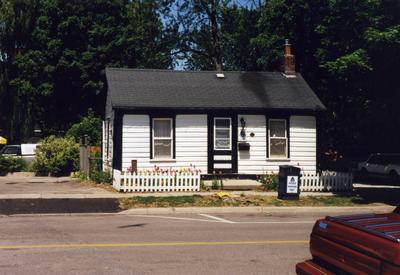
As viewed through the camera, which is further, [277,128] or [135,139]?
[277,128]

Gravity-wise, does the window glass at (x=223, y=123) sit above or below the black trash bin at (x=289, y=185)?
above

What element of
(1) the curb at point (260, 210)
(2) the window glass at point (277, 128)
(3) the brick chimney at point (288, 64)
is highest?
(3) the brick chimney at point (288, 64)

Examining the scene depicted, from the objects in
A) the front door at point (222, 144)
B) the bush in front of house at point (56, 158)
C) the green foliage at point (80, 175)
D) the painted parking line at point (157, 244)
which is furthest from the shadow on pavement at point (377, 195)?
the bush in front of house at point (56, 158)

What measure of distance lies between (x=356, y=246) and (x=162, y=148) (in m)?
17.2

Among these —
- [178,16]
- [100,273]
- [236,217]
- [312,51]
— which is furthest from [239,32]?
[100,273]

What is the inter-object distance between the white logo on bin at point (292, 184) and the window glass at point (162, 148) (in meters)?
6.08

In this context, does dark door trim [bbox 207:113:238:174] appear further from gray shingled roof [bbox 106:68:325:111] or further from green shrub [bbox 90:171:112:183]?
green shrub [bbox 90:171:112:183]

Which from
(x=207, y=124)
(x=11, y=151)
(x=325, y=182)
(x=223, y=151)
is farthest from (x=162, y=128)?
(x=11, y=151)

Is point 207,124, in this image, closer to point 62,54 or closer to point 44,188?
point 44,188

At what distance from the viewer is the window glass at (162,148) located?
21875 millimetres

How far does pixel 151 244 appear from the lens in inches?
399

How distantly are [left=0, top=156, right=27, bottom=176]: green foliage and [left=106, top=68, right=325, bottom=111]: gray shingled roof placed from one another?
7831 mm

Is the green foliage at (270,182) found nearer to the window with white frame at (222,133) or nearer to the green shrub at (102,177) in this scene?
the window with white frame at (222,133)

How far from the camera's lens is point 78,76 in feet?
124
